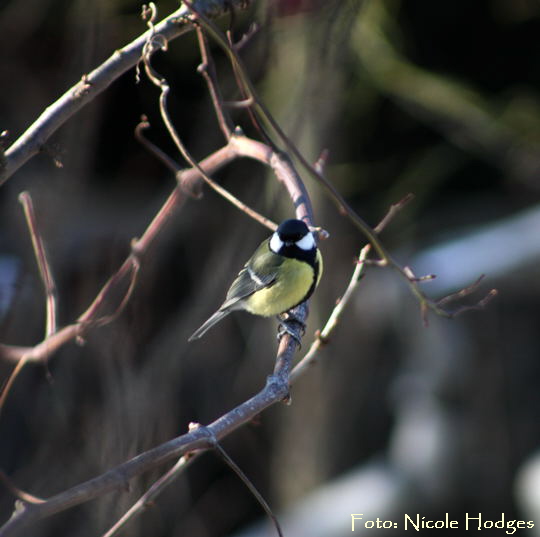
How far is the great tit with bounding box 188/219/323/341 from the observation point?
2.57 metres

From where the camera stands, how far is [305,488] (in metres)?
4.56

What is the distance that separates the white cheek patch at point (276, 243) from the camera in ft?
8.66

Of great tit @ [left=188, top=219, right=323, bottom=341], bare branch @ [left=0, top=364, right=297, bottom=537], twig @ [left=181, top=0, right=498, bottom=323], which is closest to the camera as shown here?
bare branch @ [left=0, top=364, right=297, bottom=537]

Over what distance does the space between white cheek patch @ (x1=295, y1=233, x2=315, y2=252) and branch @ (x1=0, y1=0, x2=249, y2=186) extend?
2.68 ft

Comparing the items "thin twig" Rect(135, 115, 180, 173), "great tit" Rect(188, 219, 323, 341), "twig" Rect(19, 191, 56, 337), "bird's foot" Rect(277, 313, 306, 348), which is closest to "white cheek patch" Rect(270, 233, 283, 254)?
"great tit" Rect(188, 219, 323, 341)

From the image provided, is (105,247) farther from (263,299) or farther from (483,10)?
(483,10)

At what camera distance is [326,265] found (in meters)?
4.43

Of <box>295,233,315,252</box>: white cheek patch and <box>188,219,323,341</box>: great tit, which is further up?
<box>295,233,315,252</box>: white cheek patch

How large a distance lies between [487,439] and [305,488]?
3.57ft

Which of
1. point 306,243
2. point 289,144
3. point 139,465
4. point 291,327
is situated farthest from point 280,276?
point 139,465

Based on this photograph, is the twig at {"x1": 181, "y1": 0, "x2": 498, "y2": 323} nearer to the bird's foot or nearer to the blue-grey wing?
the bird's foot

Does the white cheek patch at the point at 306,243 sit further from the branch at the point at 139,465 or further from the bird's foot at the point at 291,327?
the branch at the point at 139,465

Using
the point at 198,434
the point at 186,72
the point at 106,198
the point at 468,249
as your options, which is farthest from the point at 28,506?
the point at 106,198

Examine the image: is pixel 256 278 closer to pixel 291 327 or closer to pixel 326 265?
pixel 291 327
